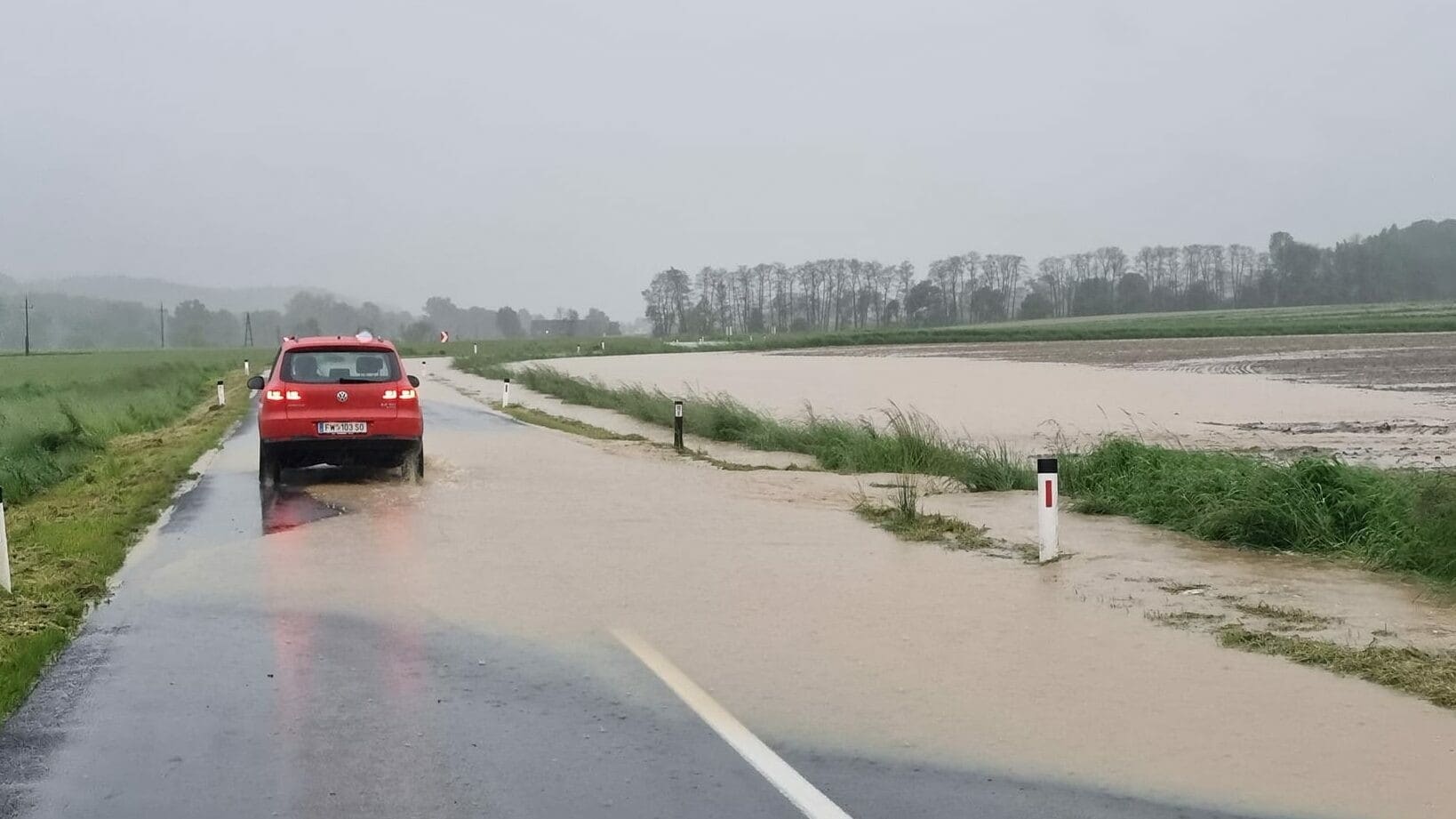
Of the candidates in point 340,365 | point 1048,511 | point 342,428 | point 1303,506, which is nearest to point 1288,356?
point 1303,506

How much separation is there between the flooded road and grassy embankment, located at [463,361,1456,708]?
480 millimetres

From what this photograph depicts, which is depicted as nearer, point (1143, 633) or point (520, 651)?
point (520, 651)

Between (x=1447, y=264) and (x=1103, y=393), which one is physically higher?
(x=1447, y=264)

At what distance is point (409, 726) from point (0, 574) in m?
4.71

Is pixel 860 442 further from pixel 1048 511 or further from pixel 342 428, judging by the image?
pixel 1048 511

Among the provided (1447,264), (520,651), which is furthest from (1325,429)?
(1447,264)

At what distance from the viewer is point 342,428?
15578 millimetres

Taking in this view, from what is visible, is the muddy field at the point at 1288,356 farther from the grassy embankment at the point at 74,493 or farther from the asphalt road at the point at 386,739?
the asphalt road at the point at 386,739

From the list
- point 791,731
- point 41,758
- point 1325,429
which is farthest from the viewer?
point 1325,429

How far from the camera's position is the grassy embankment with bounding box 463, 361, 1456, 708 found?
24.6 feet

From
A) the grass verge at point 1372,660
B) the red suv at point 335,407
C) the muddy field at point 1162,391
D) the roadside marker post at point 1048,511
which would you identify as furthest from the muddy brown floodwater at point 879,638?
the muddy field at point 1162,391

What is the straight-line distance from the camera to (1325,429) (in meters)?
25.2

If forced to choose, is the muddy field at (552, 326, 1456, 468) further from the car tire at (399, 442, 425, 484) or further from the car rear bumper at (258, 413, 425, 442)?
the car rear bumper at (258, 413, 425, 442)

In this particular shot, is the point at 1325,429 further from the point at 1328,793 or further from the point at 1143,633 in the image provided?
the point at 1328,793
